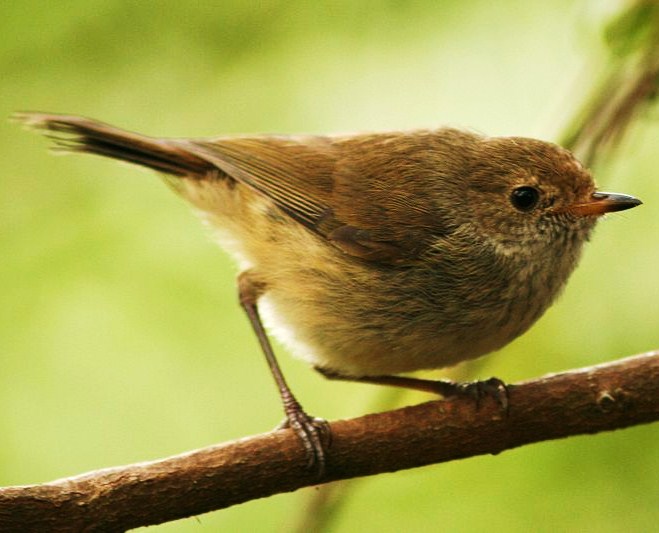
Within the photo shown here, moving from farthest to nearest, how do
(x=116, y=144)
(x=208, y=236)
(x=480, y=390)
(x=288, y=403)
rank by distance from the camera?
(x=208, y=236), (x=116, y=144), (x=288, y=403), (x=480, y=390)

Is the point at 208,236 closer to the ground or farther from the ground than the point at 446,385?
farther from the ground

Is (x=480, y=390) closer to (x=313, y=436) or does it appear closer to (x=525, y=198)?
(x=313, y=436)

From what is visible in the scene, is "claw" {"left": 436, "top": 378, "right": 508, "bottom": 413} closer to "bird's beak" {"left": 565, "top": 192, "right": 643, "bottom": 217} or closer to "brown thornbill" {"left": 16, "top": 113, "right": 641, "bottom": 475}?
"brown thornbill" {"left": 16, "top": 113, "right": 641, "bottom": 475}

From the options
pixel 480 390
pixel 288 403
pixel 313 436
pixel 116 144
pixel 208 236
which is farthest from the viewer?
pixel 208 236

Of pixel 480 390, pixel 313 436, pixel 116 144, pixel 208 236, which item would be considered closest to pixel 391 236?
pixel 480 390

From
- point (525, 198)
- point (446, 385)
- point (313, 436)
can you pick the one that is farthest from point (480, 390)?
point (525, 198)

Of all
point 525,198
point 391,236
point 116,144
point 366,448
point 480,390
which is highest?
point 116,144

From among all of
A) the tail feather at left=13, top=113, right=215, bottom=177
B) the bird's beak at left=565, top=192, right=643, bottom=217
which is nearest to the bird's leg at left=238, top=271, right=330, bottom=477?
the tail feather at left=13, top=113, right=215, bottom=177

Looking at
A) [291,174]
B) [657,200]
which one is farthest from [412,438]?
[657,200]

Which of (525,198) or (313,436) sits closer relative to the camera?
(313,436)
